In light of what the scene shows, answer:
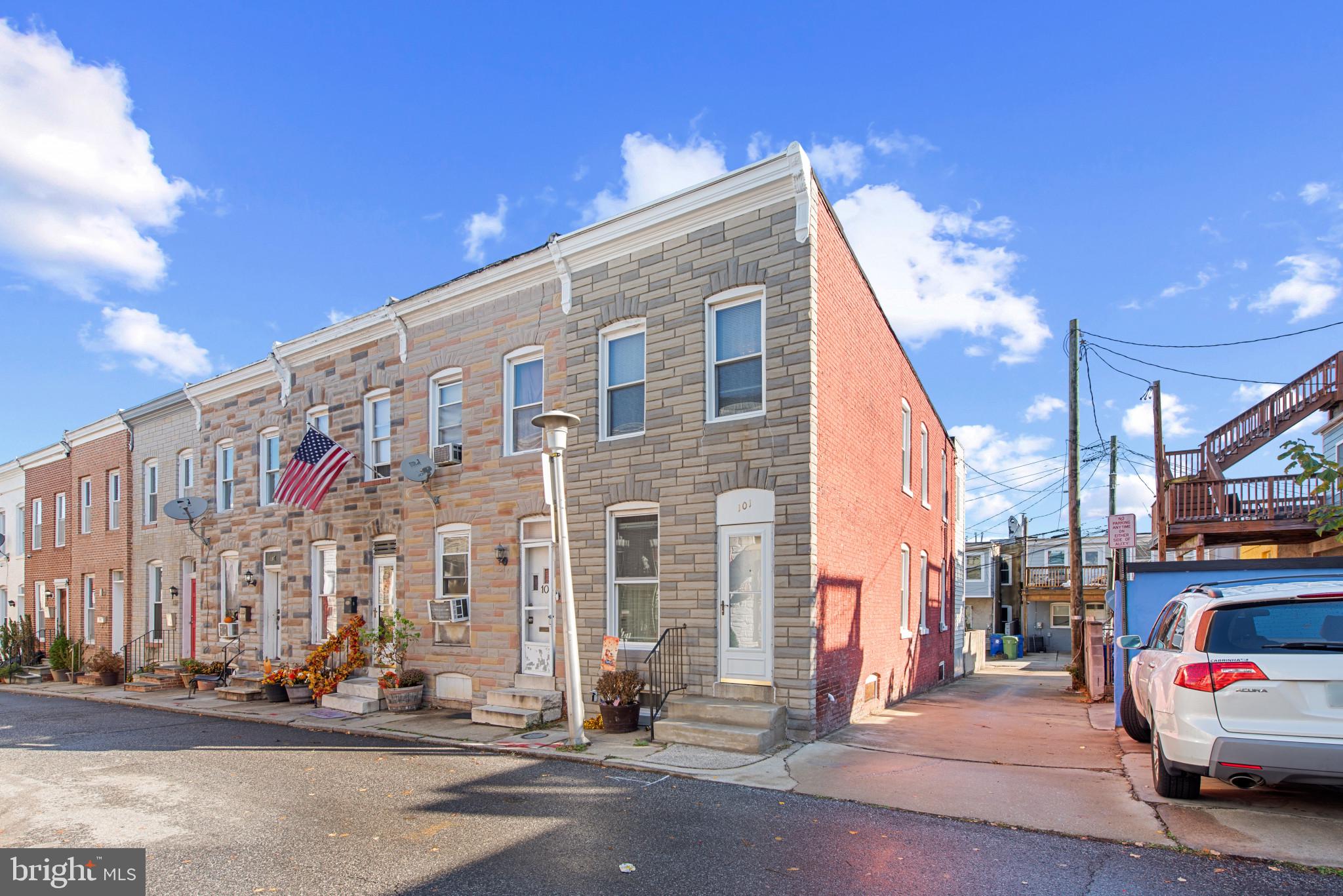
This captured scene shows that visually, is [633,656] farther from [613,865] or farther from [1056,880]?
[1056,880]

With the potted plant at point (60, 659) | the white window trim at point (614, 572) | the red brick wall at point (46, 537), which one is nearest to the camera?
the white window trim at point (614, 572)

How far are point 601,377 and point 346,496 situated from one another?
21.5ft

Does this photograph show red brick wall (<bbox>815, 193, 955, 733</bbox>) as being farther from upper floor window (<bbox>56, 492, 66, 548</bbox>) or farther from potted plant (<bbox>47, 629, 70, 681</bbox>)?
upper floor window (<bbox>56, 492, 66, 548</bbox>)

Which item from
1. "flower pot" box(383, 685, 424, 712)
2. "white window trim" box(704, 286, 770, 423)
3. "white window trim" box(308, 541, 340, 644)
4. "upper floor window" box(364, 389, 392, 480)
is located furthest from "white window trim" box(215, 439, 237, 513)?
"white window trim" box(704, 286, 770, 423)

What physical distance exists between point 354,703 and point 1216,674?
1214 cm

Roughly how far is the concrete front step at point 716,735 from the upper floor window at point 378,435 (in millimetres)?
7926

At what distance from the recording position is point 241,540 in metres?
18.2

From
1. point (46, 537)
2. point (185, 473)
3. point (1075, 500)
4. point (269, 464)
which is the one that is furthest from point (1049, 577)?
point (46, 537)

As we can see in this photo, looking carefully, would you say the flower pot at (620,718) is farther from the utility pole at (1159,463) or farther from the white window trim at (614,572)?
the utility pole at (1159,463)

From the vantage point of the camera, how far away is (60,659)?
22484 mm

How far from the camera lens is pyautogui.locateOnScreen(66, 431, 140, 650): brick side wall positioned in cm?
2261

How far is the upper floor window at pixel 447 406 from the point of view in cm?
1441

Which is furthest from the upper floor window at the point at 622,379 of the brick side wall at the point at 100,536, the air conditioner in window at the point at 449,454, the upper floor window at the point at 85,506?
the upper floor window at the point at 85,506

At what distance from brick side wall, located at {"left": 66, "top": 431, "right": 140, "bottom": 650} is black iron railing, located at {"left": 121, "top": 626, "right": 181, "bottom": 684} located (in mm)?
1074
